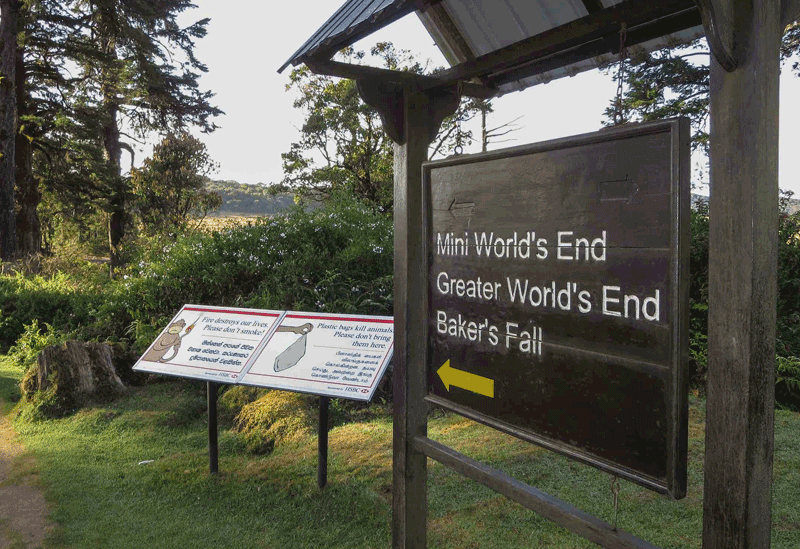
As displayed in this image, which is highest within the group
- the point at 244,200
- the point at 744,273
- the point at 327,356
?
the point at 244,200

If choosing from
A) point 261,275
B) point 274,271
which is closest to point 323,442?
point 274,271

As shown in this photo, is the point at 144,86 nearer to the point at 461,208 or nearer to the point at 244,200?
the point at 461,208

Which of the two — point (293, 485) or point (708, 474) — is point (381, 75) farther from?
point (293, 485)

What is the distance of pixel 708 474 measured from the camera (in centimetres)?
159

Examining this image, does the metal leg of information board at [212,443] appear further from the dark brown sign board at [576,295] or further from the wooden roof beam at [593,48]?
the wooden roof beam at [593,48]

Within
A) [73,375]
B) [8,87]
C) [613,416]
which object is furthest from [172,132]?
[613,416]

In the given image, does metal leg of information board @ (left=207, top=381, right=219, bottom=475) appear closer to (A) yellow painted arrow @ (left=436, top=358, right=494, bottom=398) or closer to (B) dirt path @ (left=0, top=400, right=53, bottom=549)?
(B) dirt path @ (left=0, top=400, right=53, bottom=549)

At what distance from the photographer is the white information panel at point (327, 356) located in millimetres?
3918

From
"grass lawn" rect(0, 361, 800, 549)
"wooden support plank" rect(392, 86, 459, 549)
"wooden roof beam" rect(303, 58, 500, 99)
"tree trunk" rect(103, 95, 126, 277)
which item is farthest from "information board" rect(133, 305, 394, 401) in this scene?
"tree trunk" rect(103, 95, 126, 277)

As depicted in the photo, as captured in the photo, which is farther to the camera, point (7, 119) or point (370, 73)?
point (7, 119)

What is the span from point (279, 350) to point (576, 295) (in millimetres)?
2978

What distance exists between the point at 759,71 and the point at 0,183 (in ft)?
57.2

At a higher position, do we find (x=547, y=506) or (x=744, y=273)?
(x=744, y=273)

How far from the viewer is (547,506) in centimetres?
208
